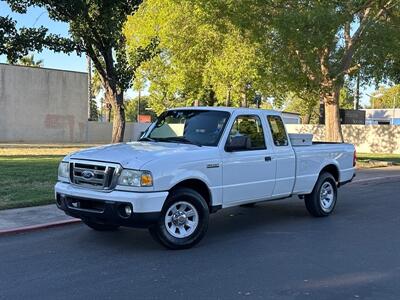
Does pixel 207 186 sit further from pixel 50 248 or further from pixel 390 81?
pixel 390 81

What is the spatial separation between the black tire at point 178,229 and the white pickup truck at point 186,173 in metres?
0.01

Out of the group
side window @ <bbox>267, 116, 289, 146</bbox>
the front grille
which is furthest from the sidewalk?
side window @ <bbox>267, 116, 289, 146</bbox>

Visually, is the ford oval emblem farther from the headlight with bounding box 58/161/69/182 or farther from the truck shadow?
the truck shadow

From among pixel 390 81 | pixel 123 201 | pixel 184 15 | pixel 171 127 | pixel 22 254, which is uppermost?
pixel 184 15

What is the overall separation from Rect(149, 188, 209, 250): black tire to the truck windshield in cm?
90

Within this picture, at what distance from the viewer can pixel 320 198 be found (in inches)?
396

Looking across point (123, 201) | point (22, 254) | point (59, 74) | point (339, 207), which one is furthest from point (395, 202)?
point (59, 74)

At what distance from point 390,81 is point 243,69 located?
6.86 meters

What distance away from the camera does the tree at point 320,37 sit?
19.4m

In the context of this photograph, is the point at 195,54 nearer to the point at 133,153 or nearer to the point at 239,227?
the point at 239,227

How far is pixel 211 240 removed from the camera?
7980 millimetres

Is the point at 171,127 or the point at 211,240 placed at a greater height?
the point at 171,127

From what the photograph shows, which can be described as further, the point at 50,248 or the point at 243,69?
the point at 243,69

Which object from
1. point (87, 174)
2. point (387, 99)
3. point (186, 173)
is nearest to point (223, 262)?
point (186, 173)
